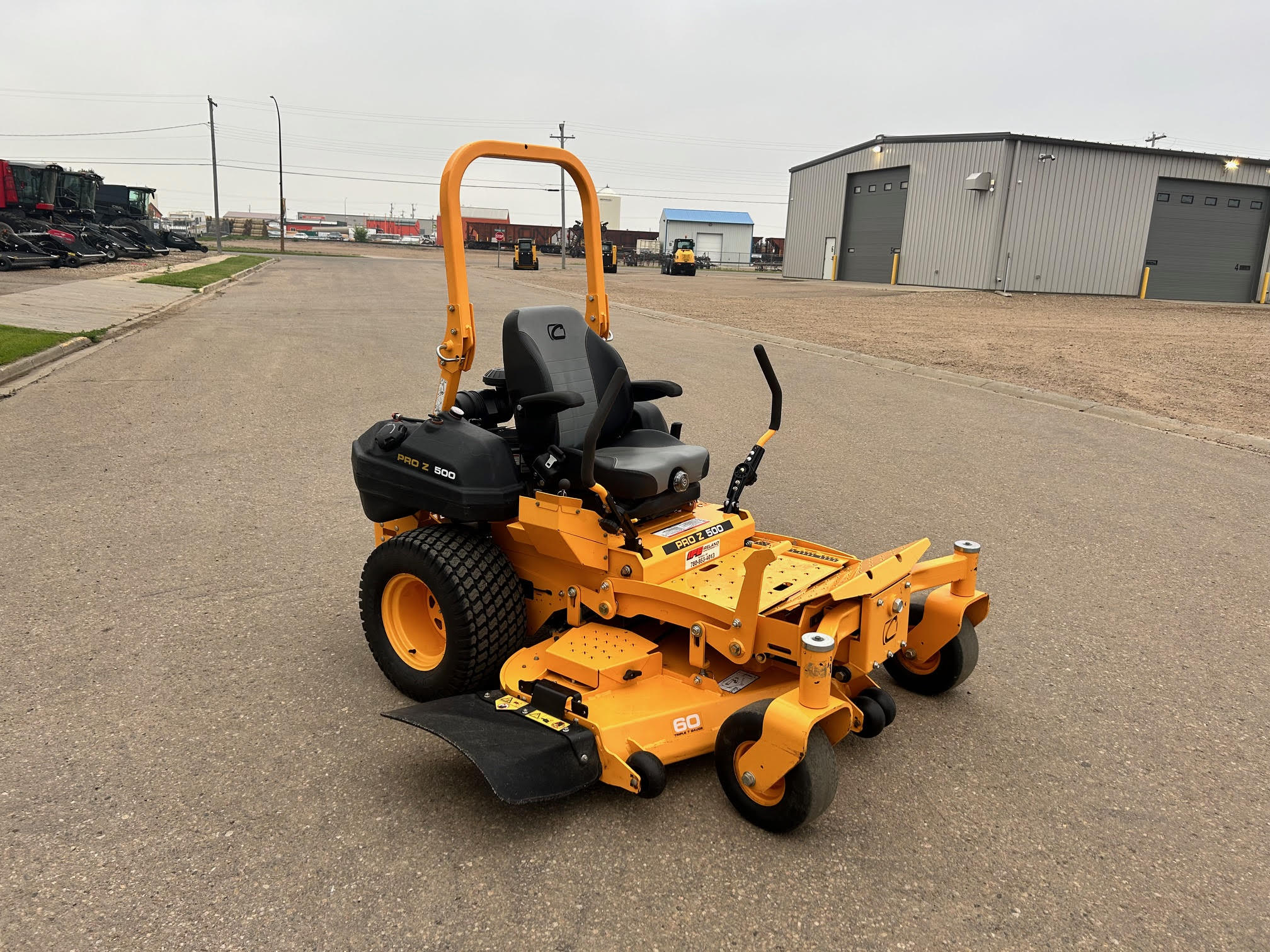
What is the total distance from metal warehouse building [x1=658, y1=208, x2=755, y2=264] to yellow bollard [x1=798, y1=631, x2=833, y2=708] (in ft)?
256

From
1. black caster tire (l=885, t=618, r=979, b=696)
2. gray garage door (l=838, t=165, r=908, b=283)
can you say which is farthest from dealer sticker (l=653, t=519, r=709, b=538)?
gray garage door (l=838, t=165, r=908, b=283)

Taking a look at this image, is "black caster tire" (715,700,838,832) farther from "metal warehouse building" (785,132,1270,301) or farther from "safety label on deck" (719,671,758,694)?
"metal warehouse building" (785,132,1270,301)

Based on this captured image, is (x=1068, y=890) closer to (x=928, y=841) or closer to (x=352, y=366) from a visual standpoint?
(x=928, y=841)

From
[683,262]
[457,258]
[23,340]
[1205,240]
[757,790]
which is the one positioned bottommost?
[757,790]

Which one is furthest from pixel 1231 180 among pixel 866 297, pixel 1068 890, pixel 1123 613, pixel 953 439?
pixel 1068 890

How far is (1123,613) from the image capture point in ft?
14.0

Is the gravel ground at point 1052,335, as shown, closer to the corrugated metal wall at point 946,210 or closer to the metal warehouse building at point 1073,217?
the metal warehouse building at point 1073,217

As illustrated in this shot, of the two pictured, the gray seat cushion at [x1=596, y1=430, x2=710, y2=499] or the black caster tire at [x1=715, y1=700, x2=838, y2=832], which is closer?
the black caster tire at [x1=715, y1=700, x2=838, y2=832]

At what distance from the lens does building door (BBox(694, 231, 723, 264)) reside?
7756cm

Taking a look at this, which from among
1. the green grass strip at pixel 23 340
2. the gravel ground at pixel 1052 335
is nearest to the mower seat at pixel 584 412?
the gravel ground at pixel 1052 335

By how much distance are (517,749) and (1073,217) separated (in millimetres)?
35350

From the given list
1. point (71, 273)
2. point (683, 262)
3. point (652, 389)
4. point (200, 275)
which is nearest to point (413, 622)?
point (652, 389)

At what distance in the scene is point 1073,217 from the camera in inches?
1265

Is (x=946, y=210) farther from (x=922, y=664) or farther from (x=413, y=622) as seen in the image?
(x=413, y=622)
